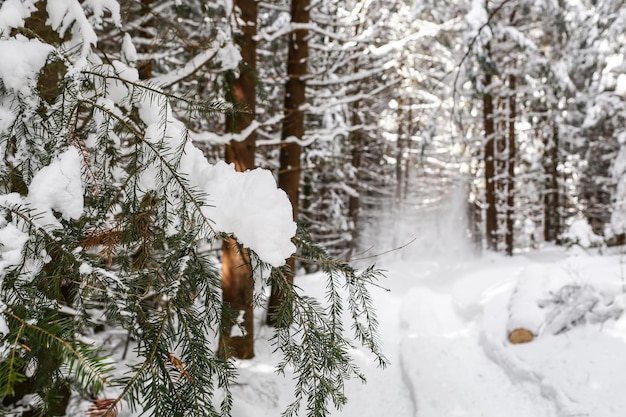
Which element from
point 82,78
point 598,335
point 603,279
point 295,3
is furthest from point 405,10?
point 82,78

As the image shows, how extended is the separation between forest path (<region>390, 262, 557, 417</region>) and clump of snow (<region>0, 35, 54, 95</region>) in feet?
16.3

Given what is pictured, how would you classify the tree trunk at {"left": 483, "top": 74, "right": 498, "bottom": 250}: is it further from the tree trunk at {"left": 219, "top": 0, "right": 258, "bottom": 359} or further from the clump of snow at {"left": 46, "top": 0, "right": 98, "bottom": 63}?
the clump of snow at {"left": 46, "top": 0, "right": 98, "bottom": 63}

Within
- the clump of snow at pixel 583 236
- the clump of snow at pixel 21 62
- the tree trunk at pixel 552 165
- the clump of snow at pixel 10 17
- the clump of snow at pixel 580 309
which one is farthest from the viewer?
the tree trunk at pixel 552 165

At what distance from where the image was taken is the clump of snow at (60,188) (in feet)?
5.59

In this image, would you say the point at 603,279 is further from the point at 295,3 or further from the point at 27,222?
the point at 27,222

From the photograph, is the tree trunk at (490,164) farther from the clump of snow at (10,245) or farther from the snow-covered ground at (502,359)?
the clump of snow at (10,245)

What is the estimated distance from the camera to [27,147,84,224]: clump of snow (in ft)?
5.59

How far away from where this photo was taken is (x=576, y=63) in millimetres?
13516

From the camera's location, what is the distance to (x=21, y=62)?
195cm

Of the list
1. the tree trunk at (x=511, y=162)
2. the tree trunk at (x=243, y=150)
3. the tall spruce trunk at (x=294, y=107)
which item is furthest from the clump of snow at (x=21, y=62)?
the tree trunk at (x=511, y=162)

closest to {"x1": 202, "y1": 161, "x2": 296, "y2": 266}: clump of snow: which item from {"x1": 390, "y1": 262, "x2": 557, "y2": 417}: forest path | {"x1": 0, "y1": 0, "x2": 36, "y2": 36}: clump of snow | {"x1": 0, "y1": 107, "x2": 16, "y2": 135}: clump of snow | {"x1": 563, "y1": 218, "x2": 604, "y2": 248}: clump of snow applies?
{"x1": 0, "y1": 107, "x2": 16, "y2": 135}: clump of snow

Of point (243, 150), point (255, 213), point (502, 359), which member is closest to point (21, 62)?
point (255, 213)

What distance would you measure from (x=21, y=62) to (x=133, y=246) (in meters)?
0.93

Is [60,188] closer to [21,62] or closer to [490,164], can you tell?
[21,62]
